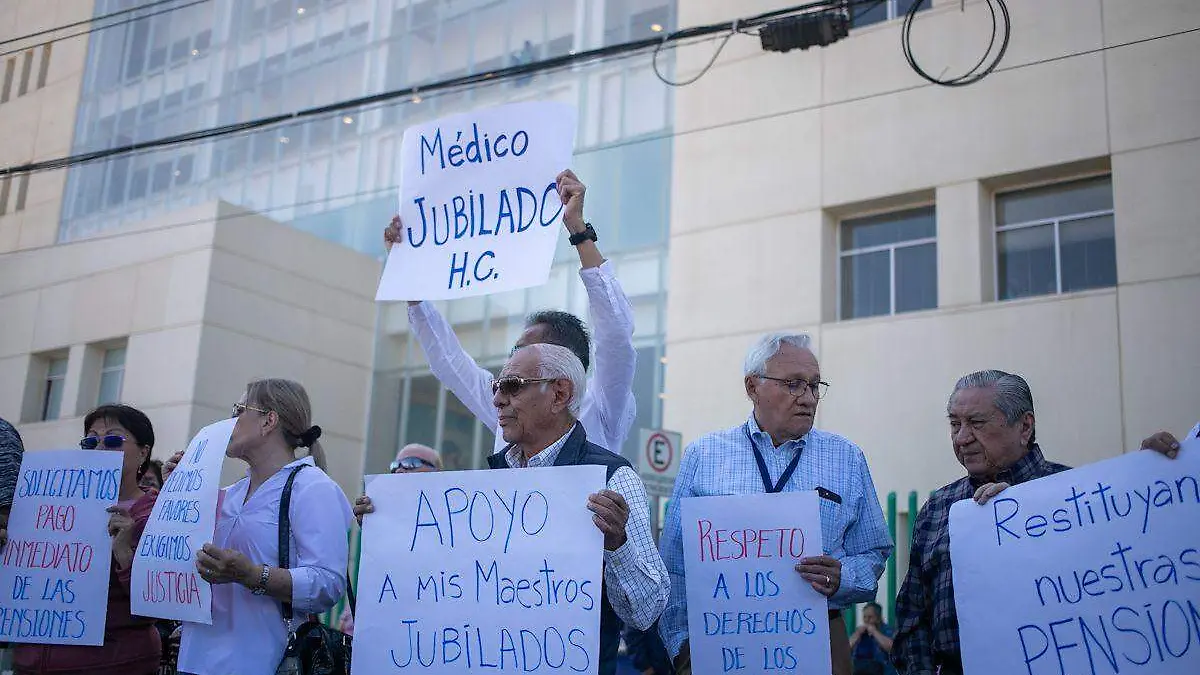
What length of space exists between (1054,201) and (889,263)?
186cm

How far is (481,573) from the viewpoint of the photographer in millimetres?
3434

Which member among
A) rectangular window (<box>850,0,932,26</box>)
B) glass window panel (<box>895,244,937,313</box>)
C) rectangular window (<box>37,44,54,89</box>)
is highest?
rectangular window (<box>37,44,54,89</box>)

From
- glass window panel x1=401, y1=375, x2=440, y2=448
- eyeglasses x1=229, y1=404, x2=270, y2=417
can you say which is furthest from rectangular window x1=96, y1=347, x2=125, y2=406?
eyeglasses x1=229, y1=404, x2=270, y2=417

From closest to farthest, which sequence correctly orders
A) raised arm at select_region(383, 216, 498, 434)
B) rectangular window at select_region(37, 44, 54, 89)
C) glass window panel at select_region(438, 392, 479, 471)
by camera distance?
raised arm at select_region(383, 216, 498, 434)
rectangular window at select_region(37, 44, 54, 89)
glass window panel at select_region(438, 392, 479, 471)

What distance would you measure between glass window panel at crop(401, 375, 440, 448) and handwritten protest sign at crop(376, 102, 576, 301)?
15474 millimetres

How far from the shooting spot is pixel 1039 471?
3.67 metres

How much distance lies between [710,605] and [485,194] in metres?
1.86

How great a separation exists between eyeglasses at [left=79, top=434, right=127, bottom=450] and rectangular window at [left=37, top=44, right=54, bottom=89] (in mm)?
14952

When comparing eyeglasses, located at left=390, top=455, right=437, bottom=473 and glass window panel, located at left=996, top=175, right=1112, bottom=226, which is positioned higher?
glass window panel, located at left=996, top=175, right=1112, bottom=226

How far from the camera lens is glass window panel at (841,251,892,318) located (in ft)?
43.7

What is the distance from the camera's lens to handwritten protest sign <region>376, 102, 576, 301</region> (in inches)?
175

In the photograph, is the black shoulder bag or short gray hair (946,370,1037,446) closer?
short gray hair (946,370,1037,446)

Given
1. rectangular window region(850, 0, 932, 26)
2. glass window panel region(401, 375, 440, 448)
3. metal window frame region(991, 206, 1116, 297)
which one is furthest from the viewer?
glass window panel region(401, 375, 440, 448)

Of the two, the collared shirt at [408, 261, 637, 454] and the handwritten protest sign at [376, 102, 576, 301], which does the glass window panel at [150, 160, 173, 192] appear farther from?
the collared shirt at [408, 261, 637, 454]
